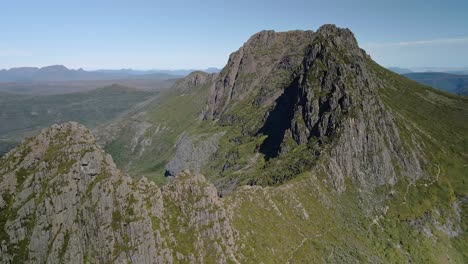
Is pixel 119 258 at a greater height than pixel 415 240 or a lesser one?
greater

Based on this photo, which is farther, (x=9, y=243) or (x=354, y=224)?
(x=354, y=224)

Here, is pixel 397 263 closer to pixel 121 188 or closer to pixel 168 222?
pixel 168 222

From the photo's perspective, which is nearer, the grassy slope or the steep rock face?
the steep rock face

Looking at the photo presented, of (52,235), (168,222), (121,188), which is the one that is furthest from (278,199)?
(52,235)

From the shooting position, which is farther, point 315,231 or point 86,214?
point 315,231

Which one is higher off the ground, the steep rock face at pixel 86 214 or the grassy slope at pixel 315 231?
the steep rock face at pixel 86 214

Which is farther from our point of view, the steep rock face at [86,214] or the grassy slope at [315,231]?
the grassy slope at [315,231]

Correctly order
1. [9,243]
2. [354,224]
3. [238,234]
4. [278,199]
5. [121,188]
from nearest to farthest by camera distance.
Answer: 1. [9,243]
2. [121,188]
3. [238,234]
4. [278,199]
5. [354,224]

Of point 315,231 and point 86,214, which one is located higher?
point 86,214
